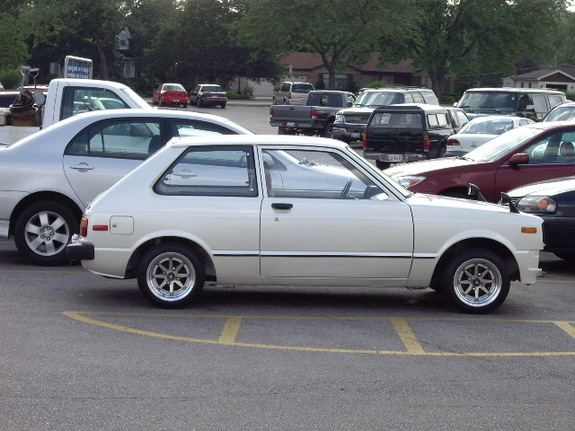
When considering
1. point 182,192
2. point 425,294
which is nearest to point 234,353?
point 182,192

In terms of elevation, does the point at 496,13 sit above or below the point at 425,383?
above

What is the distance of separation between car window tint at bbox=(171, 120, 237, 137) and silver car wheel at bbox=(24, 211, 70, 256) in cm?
163

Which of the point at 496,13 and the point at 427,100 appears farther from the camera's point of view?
the point at 496,13

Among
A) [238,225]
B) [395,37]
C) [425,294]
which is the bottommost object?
[425,294]

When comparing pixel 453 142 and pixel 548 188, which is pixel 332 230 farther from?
pixel 453 142

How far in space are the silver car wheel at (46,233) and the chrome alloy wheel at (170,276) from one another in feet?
8.19

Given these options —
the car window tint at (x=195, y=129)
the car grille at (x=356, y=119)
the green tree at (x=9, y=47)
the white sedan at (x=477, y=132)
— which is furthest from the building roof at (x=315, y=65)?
the car window tint at (x=195, y=129)

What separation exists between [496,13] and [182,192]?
197 feet

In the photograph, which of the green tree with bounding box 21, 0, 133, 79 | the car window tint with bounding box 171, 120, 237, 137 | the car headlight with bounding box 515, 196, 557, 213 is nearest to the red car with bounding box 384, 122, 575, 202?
the car headlight with bounding box 515, 196, 557, 213

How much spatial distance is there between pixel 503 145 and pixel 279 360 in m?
7.73

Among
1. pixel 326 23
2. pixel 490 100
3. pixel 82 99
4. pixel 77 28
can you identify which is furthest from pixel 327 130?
pixel 77 28

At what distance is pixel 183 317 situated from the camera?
8359 mm

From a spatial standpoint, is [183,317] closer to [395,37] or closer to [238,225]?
[238,225]

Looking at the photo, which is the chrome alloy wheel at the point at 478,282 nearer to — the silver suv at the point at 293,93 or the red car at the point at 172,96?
the silver suv at the point at 293,93
